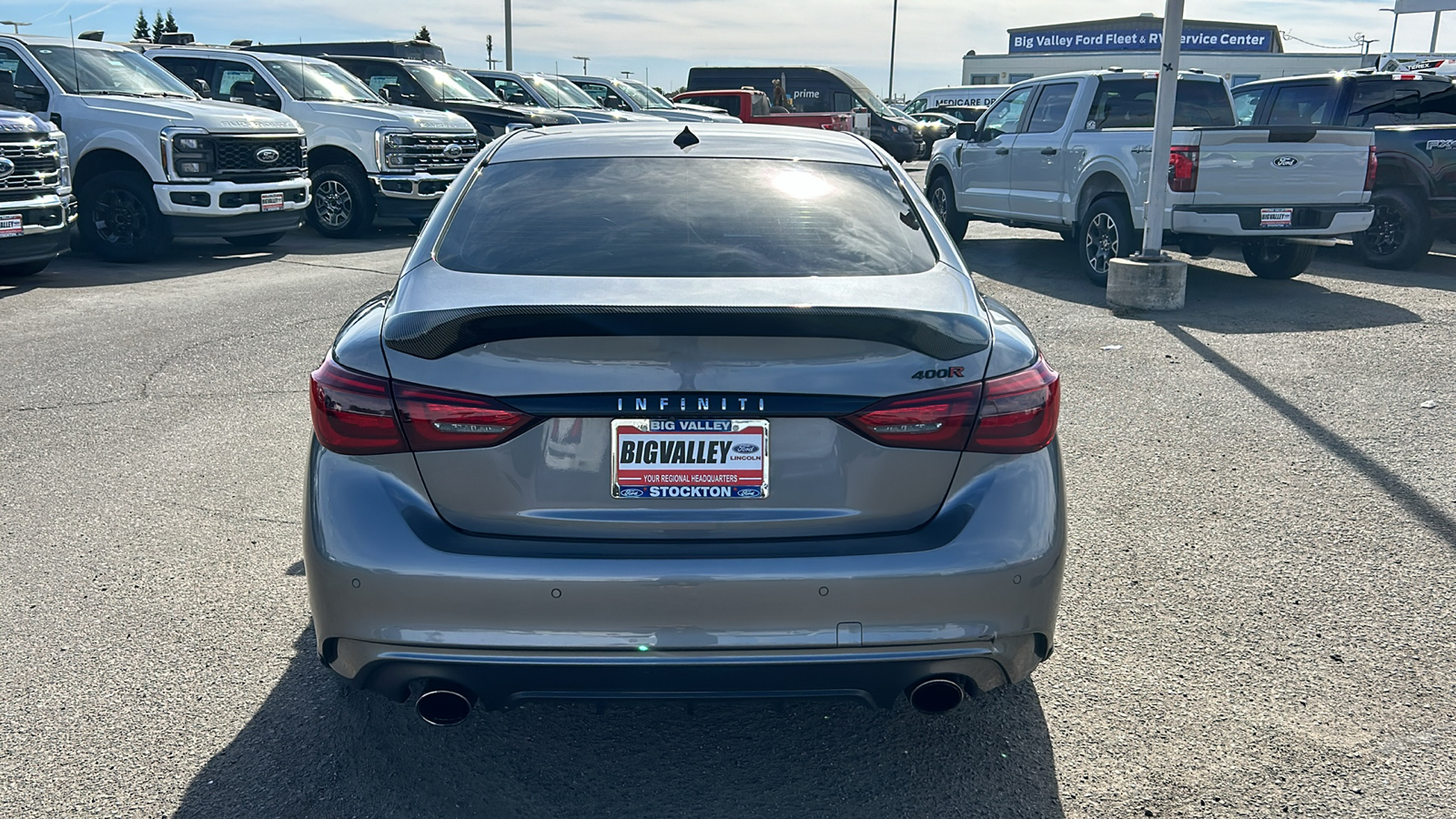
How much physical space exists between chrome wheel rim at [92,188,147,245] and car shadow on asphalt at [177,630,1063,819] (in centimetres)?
1079

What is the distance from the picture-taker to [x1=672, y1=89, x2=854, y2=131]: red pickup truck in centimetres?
2950

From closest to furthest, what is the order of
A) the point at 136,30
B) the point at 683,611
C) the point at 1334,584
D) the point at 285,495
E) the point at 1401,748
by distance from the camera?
the point at 683,611 → the point at 1401,748 → the point at 1334,584 → the point at 285,495 → the point at 136,30

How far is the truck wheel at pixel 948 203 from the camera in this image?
14477mm

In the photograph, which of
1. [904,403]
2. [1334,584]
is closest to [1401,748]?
[1334,584]

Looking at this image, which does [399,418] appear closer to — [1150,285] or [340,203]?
[1150,285]

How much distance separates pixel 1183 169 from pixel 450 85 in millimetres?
11842

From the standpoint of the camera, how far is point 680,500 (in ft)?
8.55

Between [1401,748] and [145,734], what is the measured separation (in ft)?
10.8

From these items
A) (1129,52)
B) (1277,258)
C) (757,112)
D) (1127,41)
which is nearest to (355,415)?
(1277,258)

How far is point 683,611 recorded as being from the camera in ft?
8.48

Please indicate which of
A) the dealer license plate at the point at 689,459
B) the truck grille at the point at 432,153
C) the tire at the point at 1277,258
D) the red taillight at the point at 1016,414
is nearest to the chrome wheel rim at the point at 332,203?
the truck grille at the point at 432,153

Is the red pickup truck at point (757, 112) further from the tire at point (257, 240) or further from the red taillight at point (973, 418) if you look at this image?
the red taillight at point (973, 418)

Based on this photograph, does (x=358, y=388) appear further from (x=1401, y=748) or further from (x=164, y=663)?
(x=1401, y=748)

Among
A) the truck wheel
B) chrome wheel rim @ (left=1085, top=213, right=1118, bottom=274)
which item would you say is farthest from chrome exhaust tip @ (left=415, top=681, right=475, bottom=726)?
the truck wheel
